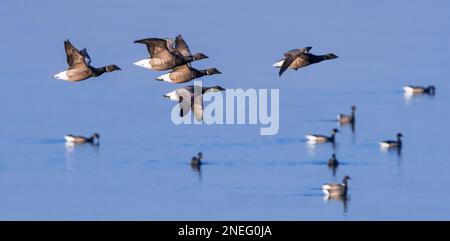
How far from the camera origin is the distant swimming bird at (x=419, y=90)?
81256 mm

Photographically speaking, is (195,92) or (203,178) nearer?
(195,92)

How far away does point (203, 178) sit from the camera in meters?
64.1

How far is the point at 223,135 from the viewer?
7075 centimetres

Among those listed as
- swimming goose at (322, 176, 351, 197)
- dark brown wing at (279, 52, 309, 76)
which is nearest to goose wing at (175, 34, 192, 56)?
dark brown wing at (279, 52, 309, 76)

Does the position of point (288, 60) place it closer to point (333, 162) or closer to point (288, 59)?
point (288, 59)

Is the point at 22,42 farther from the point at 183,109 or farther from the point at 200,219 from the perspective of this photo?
the point at 183,109

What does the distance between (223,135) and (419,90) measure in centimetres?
1350

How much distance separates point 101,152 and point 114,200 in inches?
365

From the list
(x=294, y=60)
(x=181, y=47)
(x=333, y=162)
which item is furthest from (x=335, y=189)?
(x=294, y=60)

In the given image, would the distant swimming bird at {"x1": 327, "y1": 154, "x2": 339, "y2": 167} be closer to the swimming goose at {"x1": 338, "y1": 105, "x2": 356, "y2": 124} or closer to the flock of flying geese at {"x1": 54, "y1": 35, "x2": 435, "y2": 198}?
the swimming goose at {"x1": 338, "y1": 105, "x2": 356, "y2": 124}

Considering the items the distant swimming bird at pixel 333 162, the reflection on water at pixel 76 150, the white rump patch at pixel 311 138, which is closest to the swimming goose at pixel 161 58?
the distant swimming bird at pixel 333 162

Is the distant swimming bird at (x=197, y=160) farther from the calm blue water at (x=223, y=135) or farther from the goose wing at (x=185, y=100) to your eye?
the goose wing at (x=185, y=100)

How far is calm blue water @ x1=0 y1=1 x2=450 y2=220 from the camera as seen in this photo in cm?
5969
